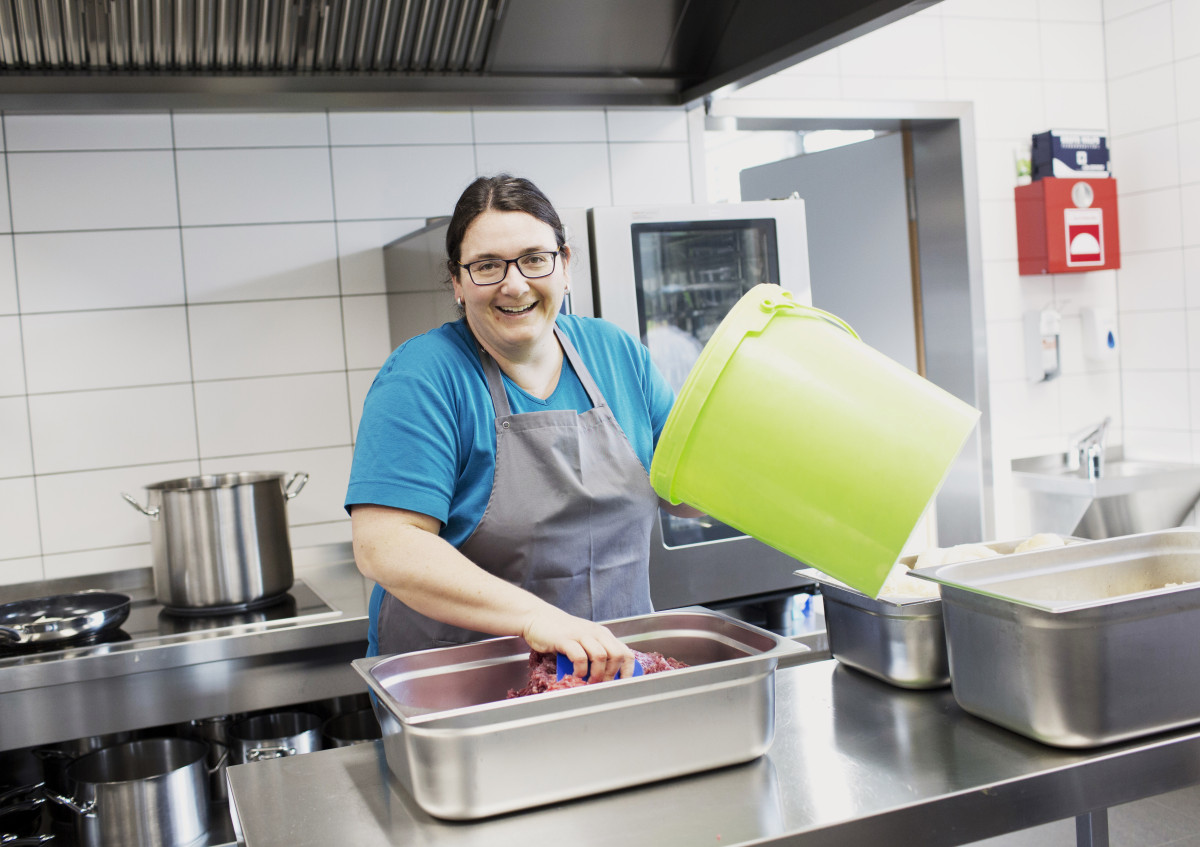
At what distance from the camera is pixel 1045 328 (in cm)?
323

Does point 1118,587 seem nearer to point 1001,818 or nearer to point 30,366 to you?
point 1001,818

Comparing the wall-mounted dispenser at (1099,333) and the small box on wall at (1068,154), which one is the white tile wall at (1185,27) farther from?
the wall-mounted dispenser at (1099,333)

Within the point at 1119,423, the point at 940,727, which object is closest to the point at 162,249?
the point at 940,727

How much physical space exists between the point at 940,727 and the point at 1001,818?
155 mm

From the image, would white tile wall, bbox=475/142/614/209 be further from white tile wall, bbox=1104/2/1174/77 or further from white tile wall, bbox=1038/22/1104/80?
white tile wall, bbox=1104/2/1174/77

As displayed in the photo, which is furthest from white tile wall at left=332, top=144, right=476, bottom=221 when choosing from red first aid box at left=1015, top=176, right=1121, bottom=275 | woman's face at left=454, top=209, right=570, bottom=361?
red first aid box at left=1015, top=176, right=1121, bottom=275

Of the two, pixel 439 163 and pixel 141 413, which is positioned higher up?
pixel 439 163

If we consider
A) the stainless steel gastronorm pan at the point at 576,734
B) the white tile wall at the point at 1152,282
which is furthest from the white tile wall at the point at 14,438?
the white tile wall at the point at 1152,282

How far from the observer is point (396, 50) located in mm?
2391

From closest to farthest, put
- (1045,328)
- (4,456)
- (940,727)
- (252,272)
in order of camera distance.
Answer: (940,727) < (4,456) < (252,272) < (1045,328)

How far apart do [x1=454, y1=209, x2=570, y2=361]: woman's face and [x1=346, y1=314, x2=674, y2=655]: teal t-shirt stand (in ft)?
0.23

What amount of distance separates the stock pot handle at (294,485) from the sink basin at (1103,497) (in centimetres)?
219

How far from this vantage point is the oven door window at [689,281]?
7.26 ft

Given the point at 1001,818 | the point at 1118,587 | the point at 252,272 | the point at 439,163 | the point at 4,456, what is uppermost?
the point at 439,163
